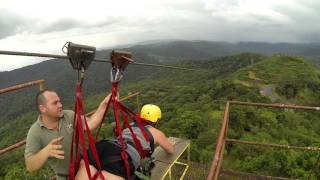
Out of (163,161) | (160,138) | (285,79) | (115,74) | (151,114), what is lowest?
(285,79)

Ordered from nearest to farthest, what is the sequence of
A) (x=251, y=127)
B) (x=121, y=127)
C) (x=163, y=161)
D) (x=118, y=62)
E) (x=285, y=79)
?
(x=118, y=62), (x=121, y=127), (x=163, y=161), (x=251, y=127), (x=285, y=79)

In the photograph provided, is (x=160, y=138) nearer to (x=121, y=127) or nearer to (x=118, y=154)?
(x=121, y=127)

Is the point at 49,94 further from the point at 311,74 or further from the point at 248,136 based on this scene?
the point at 311,74

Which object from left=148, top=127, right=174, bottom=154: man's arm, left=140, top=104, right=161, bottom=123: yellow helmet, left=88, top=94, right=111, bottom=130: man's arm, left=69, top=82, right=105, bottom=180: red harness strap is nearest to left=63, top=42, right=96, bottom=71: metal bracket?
left=69, top=82, right=105, bottom=180: red harness strap

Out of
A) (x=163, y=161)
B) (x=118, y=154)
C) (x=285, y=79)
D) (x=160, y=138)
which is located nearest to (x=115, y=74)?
(x=118, y=154)

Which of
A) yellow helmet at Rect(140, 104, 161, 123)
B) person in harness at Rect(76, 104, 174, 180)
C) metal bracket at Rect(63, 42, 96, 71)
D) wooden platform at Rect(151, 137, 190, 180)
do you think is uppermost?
metal bracket at Rect(63, 42, 96, 71)

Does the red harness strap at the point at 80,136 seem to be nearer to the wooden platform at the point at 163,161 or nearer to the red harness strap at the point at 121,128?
the red harness strap at the point at 121,128

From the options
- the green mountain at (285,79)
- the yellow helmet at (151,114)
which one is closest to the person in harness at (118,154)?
the yellow helmet at (151,114)

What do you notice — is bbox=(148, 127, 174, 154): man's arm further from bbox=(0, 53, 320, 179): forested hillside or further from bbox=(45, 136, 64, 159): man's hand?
bbox=(0, 53, 320, 179): forested hillside

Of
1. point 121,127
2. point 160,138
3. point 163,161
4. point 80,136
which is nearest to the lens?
point 80,136
